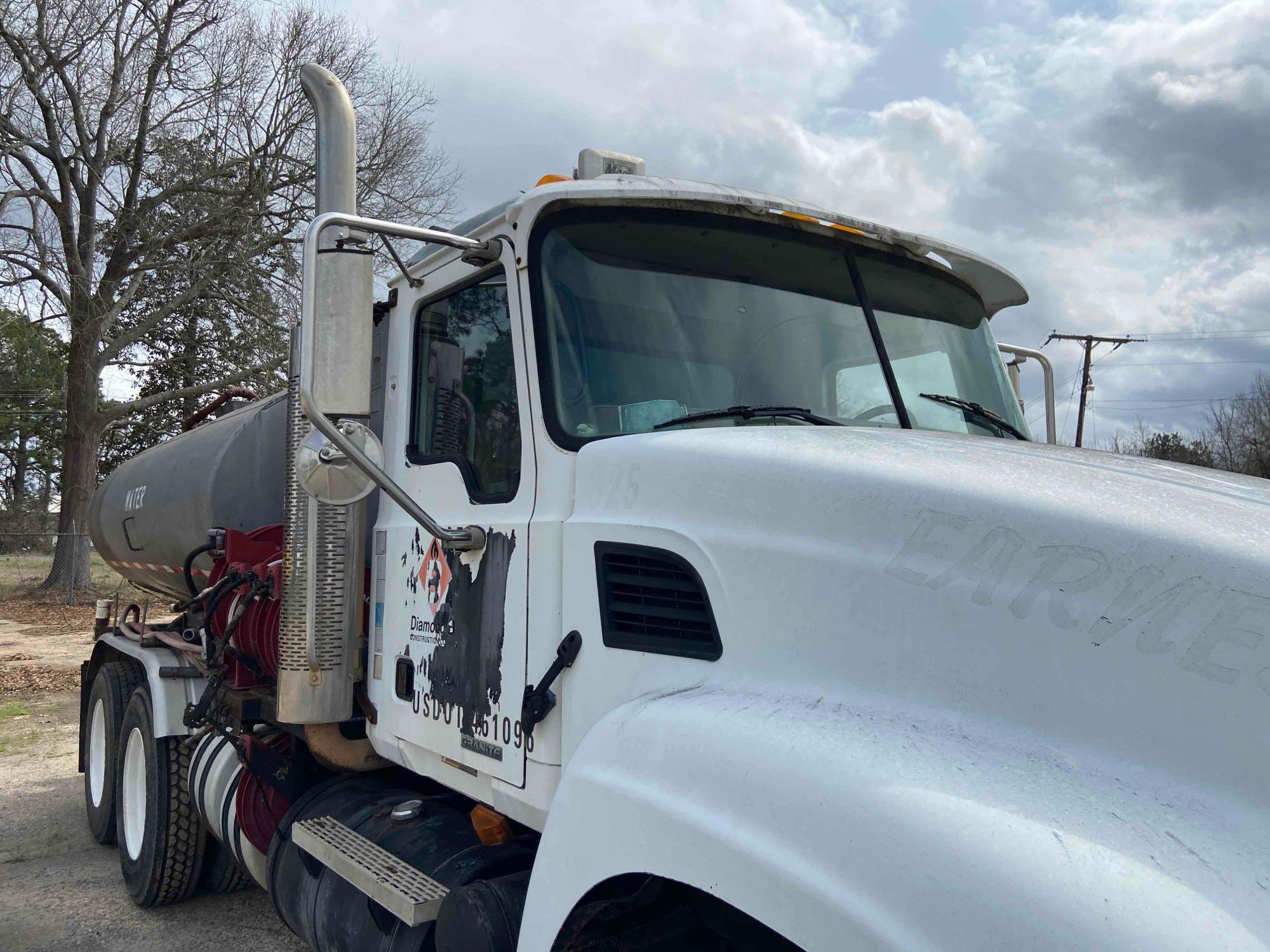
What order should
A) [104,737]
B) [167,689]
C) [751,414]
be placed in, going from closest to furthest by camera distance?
[751,414] → [167,689] → [104,737]

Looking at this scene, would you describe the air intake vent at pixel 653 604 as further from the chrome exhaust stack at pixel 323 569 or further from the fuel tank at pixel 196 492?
the fuel tank at pixel 196 492

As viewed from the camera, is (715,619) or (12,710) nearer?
(715,619)

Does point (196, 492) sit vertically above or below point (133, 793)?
above

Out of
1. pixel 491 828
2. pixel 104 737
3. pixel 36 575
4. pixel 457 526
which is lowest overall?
pixel 36 575

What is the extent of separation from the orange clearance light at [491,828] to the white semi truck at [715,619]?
0.01 meters

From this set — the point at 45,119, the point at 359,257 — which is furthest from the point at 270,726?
the point at 45,119

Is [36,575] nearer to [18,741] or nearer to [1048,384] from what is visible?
[18,741]

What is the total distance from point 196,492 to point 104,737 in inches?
68.9

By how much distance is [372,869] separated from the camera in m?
3.10

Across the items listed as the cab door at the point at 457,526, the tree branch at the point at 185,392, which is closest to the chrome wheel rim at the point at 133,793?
the cab door at the point at 457,526

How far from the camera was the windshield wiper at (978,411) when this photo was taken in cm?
307

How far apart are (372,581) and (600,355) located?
1.40m

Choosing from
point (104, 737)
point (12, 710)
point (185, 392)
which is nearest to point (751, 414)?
point (104, 737)

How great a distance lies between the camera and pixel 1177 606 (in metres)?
1.62
